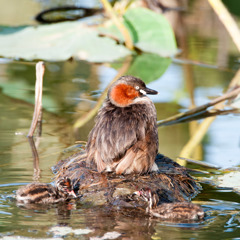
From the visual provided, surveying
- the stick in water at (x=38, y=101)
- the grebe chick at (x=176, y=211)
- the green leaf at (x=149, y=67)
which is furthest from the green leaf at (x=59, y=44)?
the grebe chick at (x=176, y=211)

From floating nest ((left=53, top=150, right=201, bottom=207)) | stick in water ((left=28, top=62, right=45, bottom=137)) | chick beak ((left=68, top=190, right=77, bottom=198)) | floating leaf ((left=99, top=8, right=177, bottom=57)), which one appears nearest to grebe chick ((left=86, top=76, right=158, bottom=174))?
floating nest ((left=53, top=150, right=201, bottom=207))

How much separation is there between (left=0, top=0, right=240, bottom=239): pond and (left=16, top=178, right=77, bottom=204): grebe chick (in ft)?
0.31

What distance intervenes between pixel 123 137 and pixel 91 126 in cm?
210

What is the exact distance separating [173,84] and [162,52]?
1247 millimetres

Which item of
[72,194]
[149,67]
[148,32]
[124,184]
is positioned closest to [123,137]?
[124,184]

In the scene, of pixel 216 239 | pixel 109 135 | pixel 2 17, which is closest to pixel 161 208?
pixel 216 239

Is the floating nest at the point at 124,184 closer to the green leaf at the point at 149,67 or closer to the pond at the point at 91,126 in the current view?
the pond at the point at 91,126

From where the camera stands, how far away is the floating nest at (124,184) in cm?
484

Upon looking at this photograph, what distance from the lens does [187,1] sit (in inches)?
671

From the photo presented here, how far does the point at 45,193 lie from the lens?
468 centimetres

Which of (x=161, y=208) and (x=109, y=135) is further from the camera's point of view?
(x=109, y=135)

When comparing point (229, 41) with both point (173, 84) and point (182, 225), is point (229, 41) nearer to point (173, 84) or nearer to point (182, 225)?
point (173, 84)

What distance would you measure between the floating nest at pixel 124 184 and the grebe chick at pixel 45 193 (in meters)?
0.17

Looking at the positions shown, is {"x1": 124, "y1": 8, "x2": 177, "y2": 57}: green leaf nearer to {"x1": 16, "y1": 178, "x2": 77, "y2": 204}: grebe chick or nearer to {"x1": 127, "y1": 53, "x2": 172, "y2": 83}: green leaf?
{"x1": 127, "y1": 53, "x2": 172, "y2": 83}: green leaf
